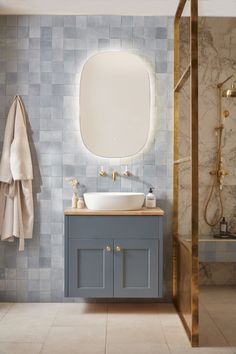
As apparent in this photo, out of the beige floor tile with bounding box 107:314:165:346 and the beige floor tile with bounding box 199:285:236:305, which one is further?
the beige floor tile with bounding box 199:285:236:305

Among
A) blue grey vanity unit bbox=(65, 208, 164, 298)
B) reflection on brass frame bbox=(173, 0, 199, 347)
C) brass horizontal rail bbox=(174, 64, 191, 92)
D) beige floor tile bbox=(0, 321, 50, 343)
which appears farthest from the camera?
blue grey vanity unit bbox=(65, 208, 164, 298)

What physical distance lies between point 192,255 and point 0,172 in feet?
6.20

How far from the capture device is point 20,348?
9.37 ft

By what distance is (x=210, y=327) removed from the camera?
10.8 ft

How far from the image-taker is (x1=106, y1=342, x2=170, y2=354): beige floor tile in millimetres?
2808

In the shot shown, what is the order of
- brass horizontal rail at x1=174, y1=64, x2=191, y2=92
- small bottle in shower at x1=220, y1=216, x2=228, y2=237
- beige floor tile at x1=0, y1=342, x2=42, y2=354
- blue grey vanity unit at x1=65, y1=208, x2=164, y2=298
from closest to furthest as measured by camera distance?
1. beige floor tile at x1=0, y1=342, x2=42, y2=354
2. brass horizontal rail at x1=174, y1=64, x2=191, y2=92
3. blue grey vanity unit at x1=65, y1=208, x2=164, y2=298
4. small bottle in shower at x1=220, y1=216, x2=228, y2=237

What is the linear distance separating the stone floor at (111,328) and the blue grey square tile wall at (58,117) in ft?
1.02

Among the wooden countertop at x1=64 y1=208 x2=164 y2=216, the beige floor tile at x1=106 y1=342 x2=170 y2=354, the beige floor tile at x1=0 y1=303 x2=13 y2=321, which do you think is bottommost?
the beige floor tile at x1=106 y1=342 x2=170 y2=354

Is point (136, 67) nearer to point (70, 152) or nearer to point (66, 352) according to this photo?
point (70, 152)

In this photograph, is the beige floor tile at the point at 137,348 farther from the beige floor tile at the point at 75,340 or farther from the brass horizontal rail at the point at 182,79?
the brass horizontal rail at the point at 182,79

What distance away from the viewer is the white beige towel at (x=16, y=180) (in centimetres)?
375

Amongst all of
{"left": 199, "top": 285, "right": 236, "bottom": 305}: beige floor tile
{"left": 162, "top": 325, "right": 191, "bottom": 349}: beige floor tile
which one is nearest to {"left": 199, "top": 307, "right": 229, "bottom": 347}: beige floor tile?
{"left": 162, "top": 325, "right": 191, "bottom": 349}: beige floor tile

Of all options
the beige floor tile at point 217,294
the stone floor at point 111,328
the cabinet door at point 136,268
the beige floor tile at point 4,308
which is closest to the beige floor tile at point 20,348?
the stone floor at point 111,328

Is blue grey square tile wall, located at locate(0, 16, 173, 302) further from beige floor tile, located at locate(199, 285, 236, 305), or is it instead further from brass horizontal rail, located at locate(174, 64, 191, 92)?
beige floor tile, located at locate(199, 285, 236, 305)
